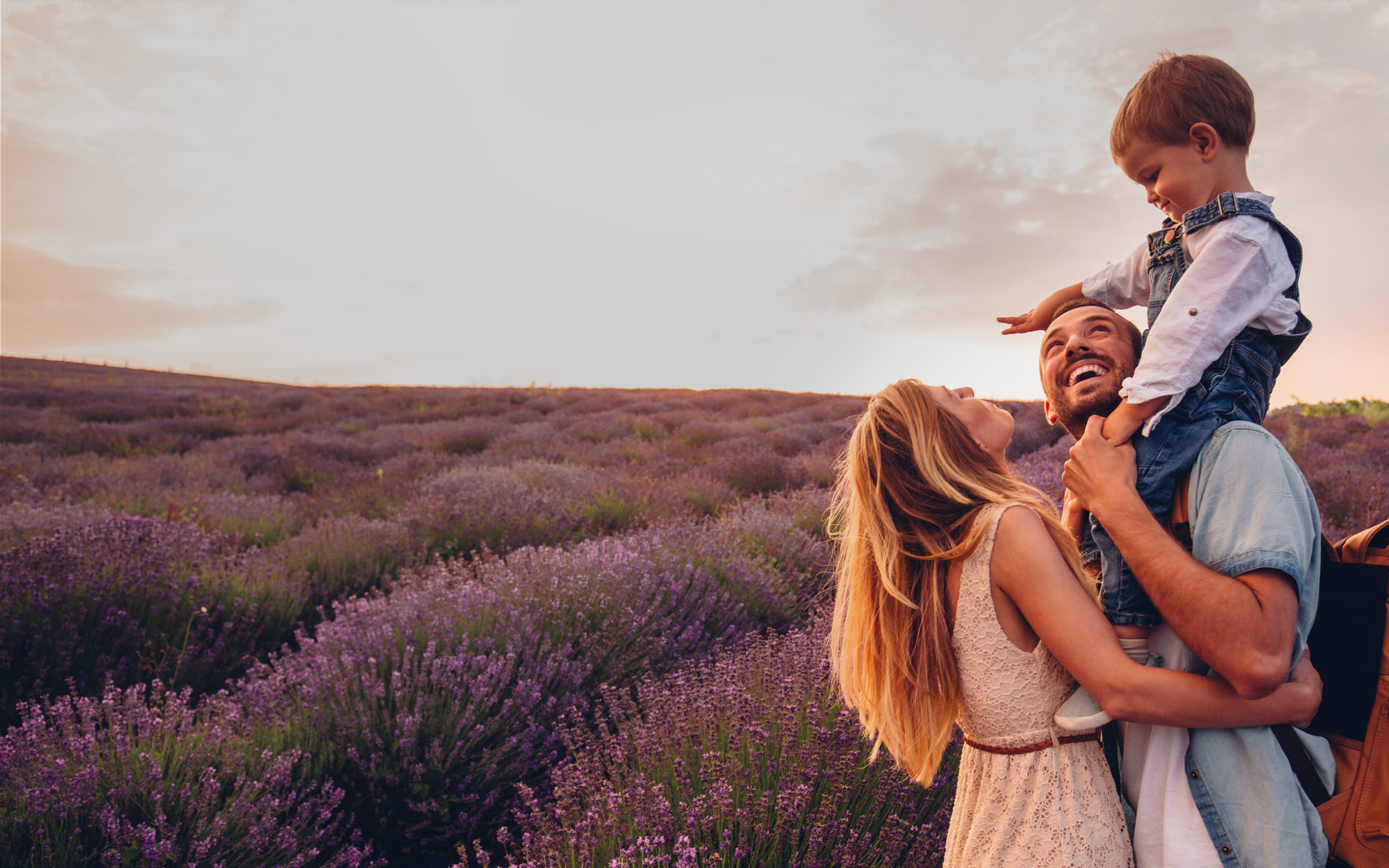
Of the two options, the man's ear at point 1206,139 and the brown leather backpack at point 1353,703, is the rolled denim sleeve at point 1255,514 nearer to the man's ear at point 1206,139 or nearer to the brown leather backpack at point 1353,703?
the brown leather backpack at point 1353,703

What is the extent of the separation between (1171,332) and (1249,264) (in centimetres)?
19

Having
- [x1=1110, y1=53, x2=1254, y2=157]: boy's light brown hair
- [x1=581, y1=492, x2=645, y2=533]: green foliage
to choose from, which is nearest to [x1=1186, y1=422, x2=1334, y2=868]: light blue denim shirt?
[x1=1110, y1=53, x2=1254, y2=157]: boy's light brown hair

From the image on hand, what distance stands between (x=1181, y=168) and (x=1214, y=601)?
0.91m

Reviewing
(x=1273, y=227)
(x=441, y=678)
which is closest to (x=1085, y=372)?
(x=1273, y=227)

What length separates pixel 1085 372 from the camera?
1.48m

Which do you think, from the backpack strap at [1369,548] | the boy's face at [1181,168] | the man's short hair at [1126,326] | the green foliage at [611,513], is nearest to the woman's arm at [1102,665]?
the backpack strap at [1369,548]

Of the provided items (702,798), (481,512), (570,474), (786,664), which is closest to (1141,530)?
(702,798)

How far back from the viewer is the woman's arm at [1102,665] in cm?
112

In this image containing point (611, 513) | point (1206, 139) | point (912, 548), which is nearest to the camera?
point (1206, 139)

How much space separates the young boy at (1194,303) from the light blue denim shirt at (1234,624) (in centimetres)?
9

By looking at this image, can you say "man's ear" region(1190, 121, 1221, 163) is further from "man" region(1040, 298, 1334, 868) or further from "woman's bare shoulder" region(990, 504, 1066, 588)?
"woman's bare shoulder" region(990, 504, 1066, 588)

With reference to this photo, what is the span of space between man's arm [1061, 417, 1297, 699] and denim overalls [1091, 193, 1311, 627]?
0.34ft

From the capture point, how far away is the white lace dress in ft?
4.20

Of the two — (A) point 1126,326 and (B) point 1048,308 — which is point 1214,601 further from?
(B) point 1048,308
